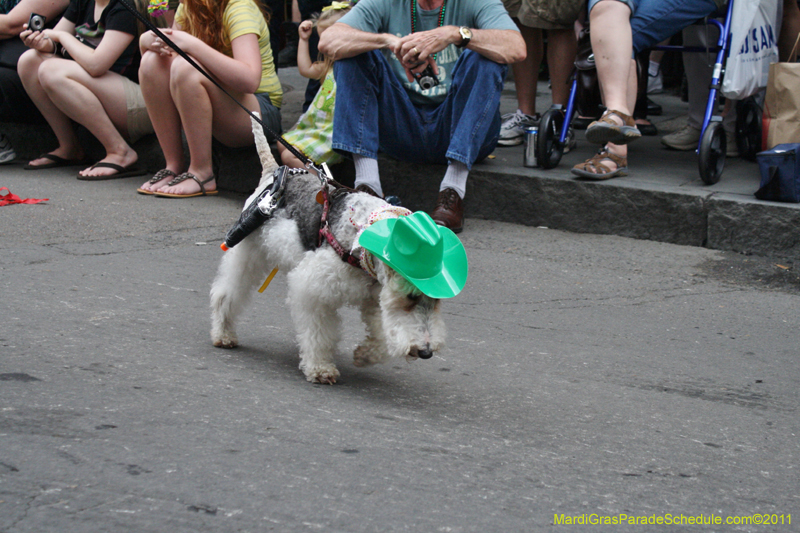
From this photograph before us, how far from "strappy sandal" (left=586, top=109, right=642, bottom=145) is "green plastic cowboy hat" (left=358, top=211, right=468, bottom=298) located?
2.72 metres

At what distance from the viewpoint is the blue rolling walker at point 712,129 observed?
5.19m

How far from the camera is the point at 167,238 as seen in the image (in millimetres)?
5055

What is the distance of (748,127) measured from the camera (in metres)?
5.96

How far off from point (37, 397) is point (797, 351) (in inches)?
124

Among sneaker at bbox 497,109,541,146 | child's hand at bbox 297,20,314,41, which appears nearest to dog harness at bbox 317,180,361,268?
child's hand at bbox 297,20,314,41

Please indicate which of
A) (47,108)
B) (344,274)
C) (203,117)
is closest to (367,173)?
(203,117)

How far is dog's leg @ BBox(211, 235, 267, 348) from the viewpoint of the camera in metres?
3.36

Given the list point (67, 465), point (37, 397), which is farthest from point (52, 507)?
point (37, 397)

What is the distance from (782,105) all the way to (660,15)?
3.34 feet

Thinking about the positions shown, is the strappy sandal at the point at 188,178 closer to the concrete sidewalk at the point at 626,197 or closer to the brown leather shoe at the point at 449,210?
the concrete sidewalk at the point at 626,197

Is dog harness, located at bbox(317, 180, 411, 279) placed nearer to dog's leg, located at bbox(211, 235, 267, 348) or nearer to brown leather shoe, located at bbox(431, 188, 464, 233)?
dog's leg, located at bbox(211, 235, 267, 348)

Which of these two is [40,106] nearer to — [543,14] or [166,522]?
[543,14]

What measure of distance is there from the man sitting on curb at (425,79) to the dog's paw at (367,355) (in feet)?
6.69

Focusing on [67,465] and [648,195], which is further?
[648,195]
